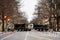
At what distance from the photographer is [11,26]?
313ft

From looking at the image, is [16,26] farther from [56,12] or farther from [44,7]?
[56,12]

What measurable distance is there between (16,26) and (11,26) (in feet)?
7.05

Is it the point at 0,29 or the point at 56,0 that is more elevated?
the point at 56,0

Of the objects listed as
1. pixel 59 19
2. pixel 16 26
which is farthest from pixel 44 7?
pixel 16 26

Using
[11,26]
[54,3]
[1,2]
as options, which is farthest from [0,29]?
[1,2]

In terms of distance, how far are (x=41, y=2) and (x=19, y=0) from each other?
36.2 ft

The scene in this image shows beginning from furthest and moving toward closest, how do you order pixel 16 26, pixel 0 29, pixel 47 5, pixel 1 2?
1. pixel 16 26
2. pixel 0 29
3. pixel 47 5
4. pixel 1 2

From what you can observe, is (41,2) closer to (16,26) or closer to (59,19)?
(59,19)

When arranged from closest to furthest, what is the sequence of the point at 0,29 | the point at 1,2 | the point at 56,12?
the point at 1,2 → the point at 56,12 → the point at 0,29

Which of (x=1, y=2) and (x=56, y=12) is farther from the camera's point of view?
(x=56, y=12)

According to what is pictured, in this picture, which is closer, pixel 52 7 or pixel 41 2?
pixel 52 7

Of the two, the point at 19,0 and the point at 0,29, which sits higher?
the point at 19,0

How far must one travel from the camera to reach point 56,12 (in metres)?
74.2

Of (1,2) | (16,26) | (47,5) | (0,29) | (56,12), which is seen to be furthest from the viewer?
(16,26)
